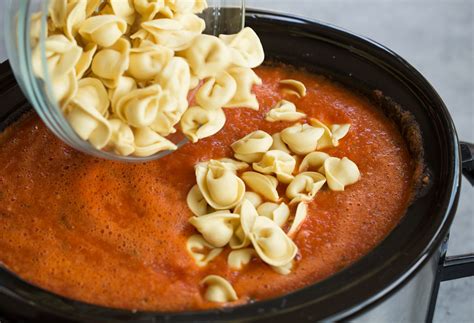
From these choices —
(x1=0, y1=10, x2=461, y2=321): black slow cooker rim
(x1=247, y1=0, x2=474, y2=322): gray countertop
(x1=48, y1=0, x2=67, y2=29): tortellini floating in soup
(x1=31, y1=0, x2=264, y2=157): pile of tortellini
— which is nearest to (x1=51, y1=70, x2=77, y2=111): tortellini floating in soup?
(x1=31, y1=0, x2=264, y2=157): pile of tortellini

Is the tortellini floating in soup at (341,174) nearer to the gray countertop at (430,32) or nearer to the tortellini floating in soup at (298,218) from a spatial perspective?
the tortellini floating in soup at (298,218)

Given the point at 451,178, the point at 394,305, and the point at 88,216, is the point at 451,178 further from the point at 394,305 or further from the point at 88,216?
the point at 88,216

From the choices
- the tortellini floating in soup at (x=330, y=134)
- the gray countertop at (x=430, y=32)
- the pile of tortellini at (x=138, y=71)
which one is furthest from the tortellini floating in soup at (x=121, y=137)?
the gray countertop at (x=430, y=32)

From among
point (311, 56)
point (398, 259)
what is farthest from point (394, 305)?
point (311, 56)

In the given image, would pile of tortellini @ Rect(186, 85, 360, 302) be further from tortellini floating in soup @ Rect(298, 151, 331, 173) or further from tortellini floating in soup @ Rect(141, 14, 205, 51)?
tortellini floating in soup @ Rect(141, 14, 205, 51)

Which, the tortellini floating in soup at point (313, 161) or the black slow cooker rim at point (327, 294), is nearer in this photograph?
the black slow cooker rim at point (327, 294)
